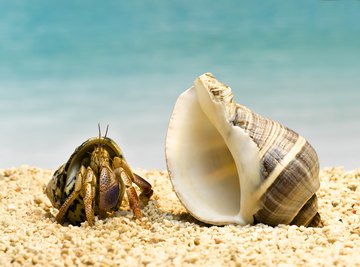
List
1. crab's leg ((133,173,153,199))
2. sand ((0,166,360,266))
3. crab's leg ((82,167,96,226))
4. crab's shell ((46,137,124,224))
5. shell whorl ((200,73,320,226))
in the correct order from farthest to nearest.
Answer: crab's leg ((133,173,153,199))
crab's shell ((46,137,124,224))
crab's leg ((82,167,96,226))
shell whorl ((200,73,320,226))
sand ((0,166,360,266))

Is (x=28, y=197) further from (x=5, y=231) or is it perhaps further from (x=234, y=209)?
(x=234, y=209)

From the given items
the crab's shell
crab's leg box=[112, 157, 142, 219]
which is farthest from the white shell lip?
the crab's shell

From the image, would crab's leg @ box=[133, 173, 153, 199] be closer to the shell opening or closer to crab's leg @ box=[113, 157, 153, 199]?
crab's leg @ box=[113, 157, 153, 199]

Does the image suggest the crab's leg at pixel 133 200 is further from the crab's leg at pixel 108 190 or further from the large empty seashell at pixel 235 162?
the large empty seashell at pixel 235 162

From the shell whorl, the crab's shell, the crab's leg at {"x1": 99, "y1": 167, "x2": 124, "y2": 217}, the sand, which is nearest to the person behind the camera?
the sand

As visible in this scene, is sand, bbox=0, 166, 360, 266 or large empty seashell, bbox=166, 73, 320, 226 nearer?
sand, bbox=0, 166, 360, 266

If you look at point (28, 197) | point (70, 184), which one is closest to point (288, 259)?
point (70, 184)

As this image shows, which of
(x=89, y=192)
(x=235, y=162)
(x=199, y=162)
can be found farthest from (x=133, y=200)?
(x=235, y=162)

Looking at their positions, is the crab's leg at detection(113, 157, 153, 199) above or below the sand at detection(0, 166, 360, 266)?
above
